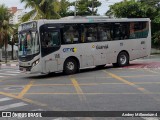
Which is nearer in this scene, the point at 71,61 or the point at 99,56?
the point at 71,61

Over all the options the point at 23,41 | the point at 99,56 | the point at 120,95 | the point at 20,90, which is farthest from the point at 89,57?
the point at 120,95

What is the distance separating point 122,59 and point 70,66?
14.5 ft

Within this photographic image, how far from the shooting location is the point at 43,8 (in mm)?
33750

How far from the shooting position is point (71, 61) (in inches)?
746

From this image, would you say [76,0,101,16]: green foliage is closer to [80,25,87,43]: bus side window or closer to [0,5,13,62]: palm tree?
[0,5,13,62]: palm tree

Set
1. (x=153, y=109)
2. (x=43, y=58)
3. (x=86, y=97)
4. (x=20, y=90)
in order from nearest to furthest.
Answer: (x=153, y=109)
(x=86, y=97)
(x=20, y=90)
(x=43, y=58)

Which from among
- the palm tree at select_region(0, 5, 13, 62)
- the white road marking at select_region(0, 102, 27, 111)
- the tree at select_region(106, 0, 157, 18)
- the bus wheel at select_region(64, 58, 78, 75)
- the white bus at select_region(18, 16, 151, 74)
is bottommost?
the white road marking at select_region(0, 102, 27, 111)

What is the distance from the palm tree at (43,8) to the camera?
3322 centimetres

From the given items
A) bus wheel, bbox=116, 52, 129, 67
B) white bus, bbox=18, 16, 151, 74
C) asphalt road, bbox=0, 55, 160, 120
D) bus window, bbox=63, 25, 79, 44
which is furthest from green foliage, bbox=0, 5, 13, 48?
asphalt road, bbox=0, 55, 160, 120

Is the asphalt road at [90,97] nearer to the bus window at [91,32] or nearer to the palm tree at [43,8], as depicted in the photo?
the bus window at [91,32]

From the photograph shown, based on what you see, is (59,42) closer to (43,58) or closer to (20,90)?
(43,58)

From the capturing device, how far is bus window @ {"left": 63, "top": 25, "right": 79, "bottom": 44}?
18500mm

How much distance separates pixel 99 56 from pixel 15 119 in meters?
12.7

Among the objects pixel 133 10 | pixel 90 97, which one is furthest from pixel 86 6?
pixel 90 97
